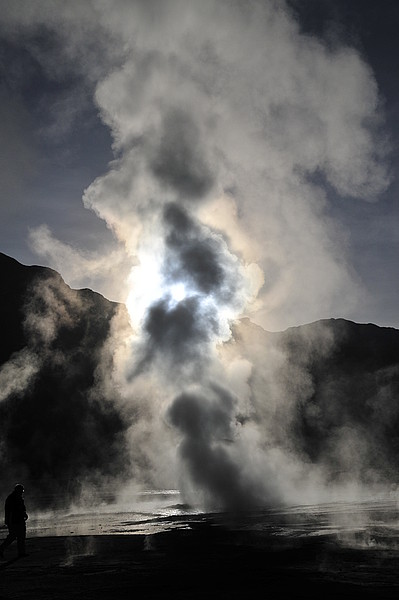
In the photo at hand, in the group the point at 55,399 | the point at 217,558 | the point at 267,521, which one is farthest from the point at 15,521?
the point at 55,399

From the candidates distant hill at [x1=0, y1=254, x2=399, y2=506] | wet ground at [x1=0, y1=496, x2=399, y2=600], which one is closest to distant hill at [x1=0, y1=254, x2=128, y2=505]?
distant hill at [x1=0, y1=254, x2=399, y2=506]

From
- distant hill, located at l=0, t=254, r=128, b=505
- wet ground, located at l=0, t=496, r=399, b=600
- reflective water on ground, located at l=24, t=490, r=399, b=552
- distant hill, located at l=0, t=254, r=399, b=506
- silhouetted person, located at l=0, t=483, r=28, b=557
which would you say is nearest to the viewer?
wet ground, located at l=0, t=496, r=399, b=600

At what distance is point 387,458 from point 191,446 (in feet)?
141

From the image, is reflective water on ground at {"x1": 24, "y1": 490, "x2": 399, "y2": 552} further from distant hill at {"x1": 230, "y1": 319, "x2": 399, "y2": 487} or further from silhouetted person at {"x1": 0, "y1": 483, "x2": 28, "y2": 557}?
distant hill at {"x1": 230, "y1": 319, "x2": 399, "y2": 487}

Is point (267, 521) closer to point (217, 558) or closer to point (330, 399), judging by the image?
point (217, 558)

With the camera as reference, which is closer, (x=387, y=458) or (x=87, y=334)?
(x=387, y=458)

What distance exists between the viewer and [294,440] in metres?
82.6

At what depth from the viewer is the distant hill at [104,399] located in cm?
6544

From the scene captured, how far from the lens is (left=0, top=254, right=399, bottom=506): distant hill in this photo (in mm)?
65438

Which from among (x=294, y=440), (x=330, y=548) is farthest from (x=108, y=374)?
(x=330, y=548)

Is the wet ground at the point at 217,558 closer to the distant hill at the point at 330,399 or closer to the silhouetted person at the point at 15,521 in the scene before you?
the silhouetted person at the point at 15,521

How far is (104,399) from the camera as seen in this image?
95125 millimetres

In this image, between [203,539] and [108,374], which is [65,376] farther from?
[203,539]

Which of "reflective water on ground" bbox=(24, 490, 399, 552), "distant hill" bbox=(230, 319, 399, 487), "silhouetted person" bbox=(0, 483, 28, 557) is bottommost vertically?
"reflective water on ground" bbox=(24, 490, 399, 552)
